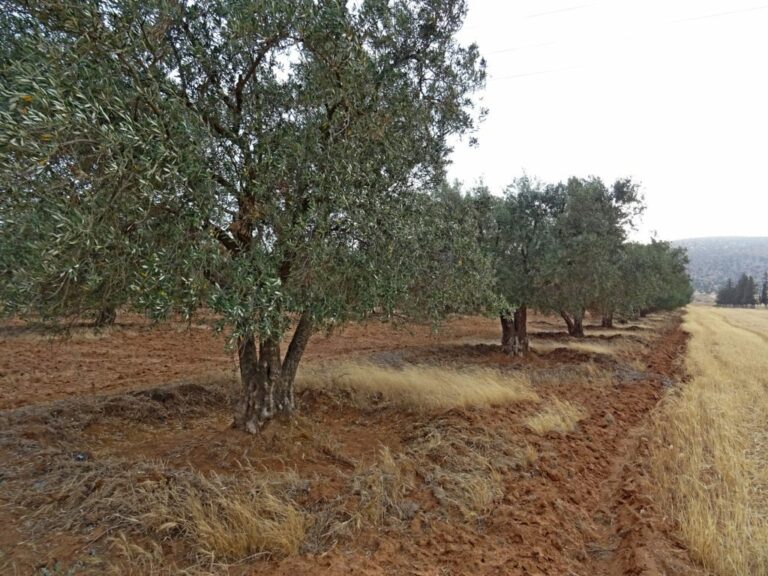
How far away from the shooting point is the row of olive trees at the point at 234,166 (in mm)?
4312

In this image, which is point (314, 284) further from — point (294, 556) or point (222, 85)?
point (222, 85)

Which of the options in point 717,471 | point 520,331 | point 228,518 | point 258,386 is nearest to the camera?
point 228,518

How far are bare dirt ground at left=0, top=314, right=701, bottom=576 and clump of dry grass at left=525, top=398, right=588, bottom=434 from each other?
162mm

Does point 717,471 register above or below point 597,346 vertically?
above

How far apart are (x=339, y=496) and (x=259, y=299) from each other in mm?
2748

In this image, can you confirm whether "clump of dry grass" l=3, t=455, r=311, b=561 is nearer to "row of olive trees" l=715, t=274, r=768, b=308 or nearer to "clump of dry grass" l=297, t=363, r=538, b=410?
"clump of dry grass" l=297, t=363, r=538, b=410

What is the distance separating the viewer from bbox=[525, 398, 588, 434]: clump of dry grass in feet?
28.7

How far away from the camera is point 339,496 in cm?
552

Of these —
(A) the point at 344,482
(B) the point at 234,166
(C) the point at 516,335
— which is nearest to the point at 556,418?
(A) the point at 344,482

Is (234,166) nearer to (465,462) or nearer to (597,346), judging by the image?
(465,462)

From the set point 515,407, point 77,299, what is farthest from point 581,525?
point 77,299

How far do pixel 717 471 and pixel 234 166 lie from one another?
8510 mm

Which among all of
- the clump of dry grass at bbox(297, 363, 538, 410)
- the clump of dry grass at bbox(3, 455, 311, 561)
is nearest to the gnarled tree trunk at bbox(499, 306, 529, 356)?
the clump of dry grass at bbox(297, 363, 538, 410)

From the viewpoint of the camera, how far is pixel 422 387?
35.7 feet
